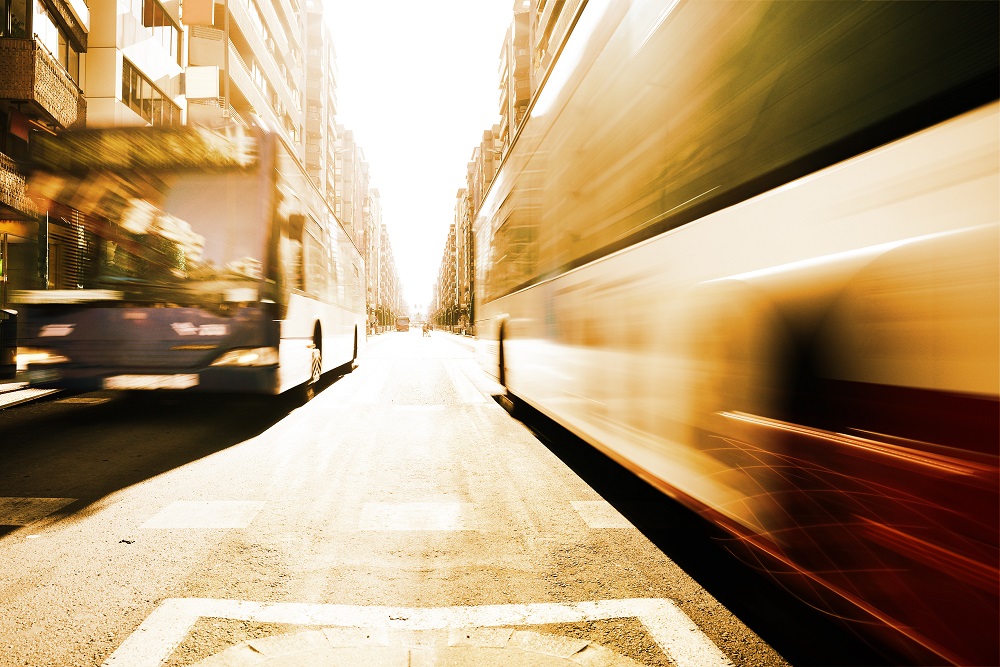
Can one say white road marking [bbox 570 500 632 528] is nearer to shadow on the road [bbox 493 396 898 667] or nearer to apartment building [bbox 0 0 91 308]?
shadow on the road [bbox 493 396 898 667]

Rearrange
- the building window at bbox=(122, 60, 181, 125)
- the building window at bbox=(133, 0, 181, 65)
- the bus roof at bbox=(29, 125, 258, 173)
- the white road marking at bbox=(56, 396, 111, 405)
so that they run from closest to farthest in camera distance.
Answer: the bus roof at bbox=(29, 125, 258, 173) → the white road marking at bbox=(56, 396, 111, 405) → the building window at bbox=(122, 60, 181, 125) → the building window at bbox=(133, 0, 181, 65)

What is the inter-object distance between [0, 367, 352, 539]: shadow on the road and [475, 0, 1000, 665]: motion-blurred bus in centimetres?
400

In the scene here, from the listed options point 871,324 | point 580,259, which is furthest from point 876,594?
point 580,259

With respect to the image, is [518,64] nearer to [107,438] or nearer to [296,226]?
[296,226]

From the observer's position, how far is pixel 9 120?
18.9 meters

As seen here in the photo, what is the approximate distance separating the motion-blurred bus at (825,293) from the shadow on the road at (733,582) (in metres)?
0.26

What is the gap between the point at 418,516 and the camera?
4094 mm

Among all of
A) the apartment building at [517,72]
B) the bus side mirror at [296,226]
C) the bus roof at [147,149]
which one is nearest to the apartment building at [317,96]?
the apartment building at [517,72]

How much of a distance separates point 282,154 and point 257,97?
31.0 metres

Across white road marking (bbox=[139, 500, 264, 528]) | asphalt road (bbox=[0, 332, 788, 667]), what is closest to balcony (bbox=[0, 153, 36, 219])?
asphalt road (bbox=[0, 332, 788, 667])

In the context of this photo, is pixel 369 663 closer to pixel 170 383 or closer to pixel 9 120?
pixel 170 383

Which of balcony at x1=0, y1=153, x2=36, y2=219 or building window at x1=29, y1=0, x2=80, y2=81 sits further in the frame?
building window at x1=29, y1=0, x2=80, y2=81

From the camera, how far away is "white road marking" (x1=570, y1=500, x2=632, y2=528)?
3.96 meters

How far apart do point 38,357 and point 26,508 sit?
3.91 metres
